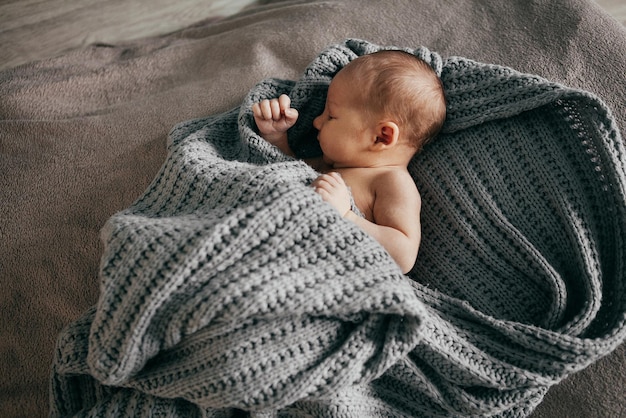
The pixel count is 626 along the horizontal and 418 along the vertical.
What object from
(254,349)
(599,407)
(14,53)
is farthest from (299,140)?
(14,53)

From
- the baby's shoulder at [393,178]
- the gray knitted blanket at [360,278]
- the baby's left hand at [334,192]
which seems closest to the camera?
the gray knitted blanket at [360,278]

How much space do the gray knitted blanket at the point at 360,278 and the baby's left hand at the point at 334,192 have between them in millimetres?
28

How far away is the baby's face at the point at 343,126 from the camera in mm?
986

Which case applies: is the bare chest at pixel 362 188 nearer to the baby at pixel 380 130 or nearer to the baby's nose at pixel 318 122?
the baby at pixel 380 130

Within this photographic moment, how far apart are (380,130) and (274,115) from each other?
21cm

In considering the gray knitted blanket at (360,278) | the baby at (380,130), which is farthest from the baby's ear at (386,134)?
the gray knitted blanket at (360,278)

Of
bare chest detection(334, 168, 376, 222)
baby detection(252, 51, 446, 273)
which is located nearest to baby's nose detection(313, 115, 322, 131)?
baby detection(252, 51, 446, 273)

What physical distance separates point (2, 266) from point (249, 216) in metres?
0.60

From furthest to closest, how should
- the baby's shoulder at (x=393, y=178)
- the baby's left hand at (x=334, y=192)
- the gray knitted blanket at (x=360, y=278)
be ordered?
1. the baby's shoulder at (x=393, y=178)
2. the baby's left hand at (x=334, y=192)
3. the gray knitted blanket at (x=360, y=278)

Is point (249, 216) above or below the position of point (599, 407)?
above

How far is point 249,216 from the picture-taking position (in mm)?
764

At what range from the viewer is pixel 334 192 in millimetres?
888

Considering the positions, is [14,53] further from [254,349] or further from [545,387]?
[545,387]

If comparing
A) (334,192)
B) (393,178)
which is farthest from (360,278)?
(393,178)
